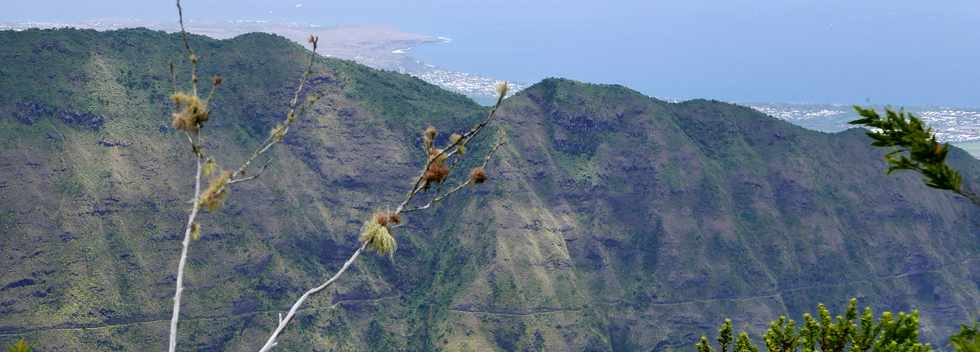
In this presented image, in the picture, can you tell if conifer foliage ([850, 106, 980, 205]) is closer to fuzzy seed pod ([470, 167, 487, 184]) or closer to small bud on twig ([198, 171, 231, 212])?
fuzzy seed pod ([470, 167, 487, 184])

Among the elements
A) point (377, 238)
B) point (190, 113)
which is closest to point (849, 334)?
point (377, 238)

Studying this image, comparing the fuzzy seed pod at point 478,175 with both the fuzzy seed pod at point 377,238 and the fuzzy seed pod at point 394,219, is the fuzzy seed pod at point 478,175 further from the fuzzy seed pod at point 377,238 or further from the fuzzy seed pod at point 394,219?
the fuzzy seed pod at point 377,238

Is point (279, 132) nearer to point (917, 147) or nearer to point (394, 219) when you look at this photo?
point (394, 219)

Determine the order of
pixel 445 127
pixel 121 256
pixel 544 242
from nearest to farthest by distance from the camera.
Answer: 1. pixel 121 256
2. pixel 544 242
3. pixel 445 127

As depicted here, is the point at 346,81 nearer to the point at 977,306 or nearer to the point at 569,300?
the point at 569,300

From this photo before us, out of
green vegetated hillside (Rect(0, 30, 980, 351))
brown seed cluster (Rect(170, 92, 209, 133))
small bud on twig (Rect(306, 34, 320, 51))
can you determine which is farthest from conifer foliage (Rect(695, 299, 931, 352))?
green vegetated hillside (Rect(0, 30, 980, 351))

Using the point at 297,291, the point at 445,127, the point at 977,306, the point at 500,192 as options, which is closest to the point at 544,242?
the point at 500,192

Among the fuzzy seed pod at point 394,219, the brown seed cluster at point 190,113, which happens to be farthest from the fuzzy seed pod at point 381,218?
the brown seed cluster at point 190,113
